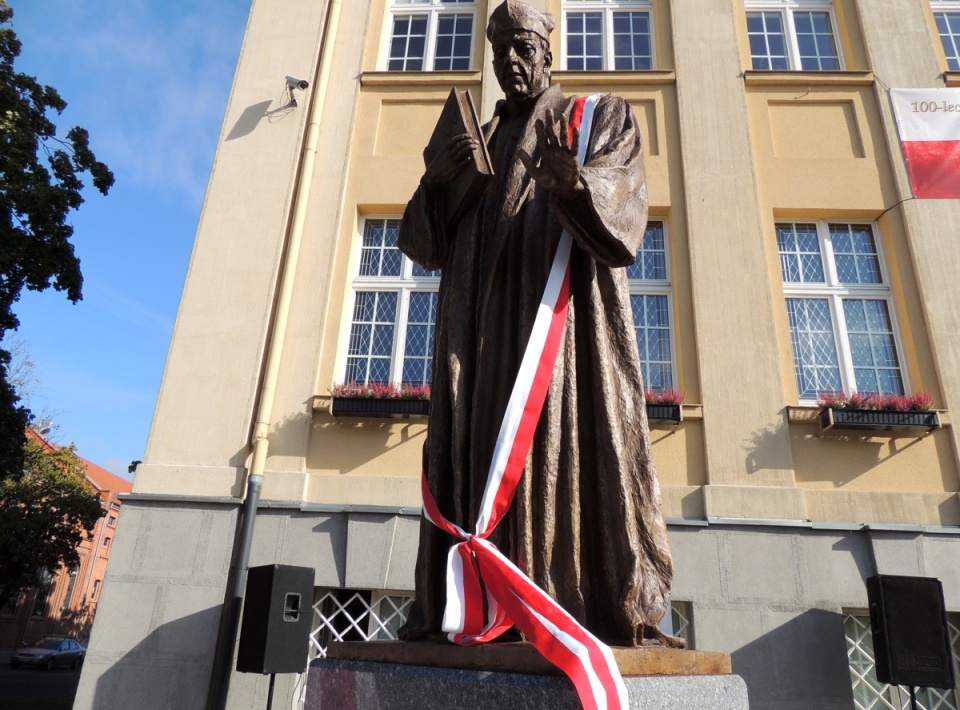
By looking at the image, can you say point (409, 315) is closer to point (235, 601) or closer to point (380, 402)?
point (380, 402)

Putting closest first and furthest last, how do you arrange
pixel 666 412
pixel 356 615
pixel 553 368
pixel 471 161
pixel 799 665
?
1. pixel 553 368
2. pixel 471 161
3. pixel 799 665
4. pixel 356 615
5. pixel 666 412

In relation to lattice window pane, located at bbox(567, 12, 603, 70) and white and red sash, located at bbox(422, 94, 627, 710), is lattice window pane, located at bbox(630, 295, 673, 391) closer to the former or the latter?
lattice window pane, located at bbox(567, 12, 603, 70)

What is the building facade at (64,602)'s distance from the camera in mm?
37750

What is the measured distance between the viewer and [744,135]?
8742 millimetres

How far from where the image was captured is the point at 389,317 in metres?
8.65

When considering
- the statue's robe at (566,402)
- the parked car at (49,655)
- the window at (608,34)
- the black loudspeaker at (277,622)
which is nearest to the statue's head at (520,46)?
the statue's robe at (566,402)

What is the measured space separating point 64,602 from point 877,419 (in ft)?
157

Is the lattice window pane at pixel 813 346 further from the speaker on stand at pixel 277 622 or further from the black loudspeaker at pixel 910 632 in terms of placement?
the speaker on stand at pixel 277 622

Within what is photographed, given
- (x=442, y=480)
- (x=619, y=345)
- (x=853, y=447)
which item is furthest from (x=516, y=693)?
(x=853, y=447)

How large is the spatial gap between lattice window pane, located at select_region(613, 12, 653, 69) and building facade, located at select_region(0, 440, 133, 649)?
32.4 m

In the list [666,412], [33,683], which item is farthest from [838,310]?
[33,683]

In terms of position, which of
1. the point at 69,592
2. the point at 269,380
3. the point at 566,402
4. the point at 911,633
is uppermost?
the point at 269,380

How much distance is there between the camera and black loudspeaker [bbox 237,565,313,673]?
5855 millimetres

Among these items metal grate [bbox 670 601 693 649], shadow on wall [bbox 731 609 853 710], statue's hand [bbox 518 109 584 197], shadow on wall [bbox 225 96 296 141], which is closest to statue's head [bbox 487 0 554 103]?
statue's hand [bbox 518 109 584 197]
